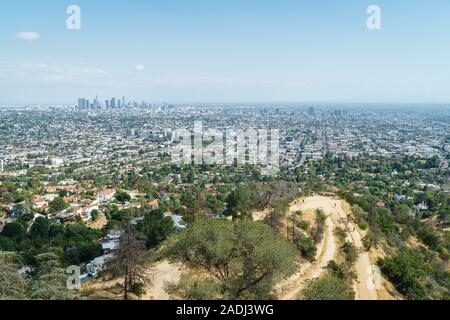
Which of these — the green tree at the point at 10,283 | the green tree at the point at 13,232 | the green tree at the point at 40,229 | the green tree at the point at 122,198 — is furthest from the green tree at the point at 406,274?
the green tree at the point at 122,198

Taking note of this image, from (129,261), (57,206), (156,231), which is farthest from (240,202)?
(57,206)

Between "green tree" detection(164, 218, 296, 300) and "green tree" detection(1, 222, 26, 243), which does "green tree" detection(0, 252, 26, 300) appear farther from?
"green tree" detection(1, 222, 26, 243)

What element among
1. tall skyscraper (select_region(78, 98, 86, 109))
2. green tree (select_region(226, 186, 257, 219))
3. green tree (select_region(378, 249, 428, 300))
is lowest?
green tree (select_region(378, 249, 428, 300))

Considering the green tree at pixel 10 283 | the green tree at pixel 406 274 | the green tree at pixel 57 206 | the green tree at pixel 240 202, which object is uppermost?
the green tree at pixel 10 283

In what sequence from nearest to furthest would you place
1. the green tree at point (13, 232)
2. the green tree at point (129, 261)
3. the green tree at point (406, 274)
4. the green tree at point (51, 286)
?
the green tree at point (51, 286) → the green tree at point (129, 261) → the green tree at point (406, 274) → the green tree at point (13, 232)

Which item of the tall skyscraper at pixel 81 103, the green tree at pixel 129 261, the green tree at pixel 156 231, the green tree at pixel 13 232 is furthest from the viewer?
the tall skyscraper at pixel 81 103

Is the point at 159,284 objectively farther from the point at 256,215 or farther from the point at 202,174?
the point at 202,174

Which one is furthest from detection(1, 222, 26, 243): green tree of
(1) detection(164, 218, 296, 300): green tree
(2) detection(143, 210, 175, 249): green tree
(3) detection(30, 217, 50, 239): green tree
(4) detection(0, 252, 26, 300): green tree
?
→ (1) detection(164, 218, 296, 300): green tree

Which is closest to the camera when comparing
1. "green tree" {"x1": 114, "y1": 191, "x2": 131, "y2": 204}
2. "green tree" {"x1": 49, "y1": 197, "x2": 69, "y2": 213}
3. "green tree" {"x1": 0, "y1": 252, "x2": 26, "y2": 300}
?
"green tree" {"x1": 0, "y1": 252, "x2": 26, "y2": 300}

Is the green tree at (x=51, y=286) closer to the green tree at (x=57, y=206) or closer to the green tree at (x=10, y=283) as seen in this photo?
the green tree at (x=10, y=283)

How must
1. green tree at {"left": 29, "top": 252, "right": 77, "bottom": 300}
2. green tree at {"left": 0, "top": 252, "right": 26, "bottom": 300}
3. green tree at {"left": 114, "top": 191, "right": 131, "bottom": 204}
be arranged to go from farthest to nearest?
green tree at {"left": 114, "top": 191, "right": 131, "bottom": 204} → green tree at {"left": 0, "top": 252, "right": 26, "bottom": 300} → green tree at {"left": 29, "top": 252, "right": 77, "bottom": 300}

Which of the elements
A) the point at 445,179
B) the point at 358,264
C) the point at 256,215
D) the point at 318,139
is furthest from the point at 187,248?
the point at 318,139
